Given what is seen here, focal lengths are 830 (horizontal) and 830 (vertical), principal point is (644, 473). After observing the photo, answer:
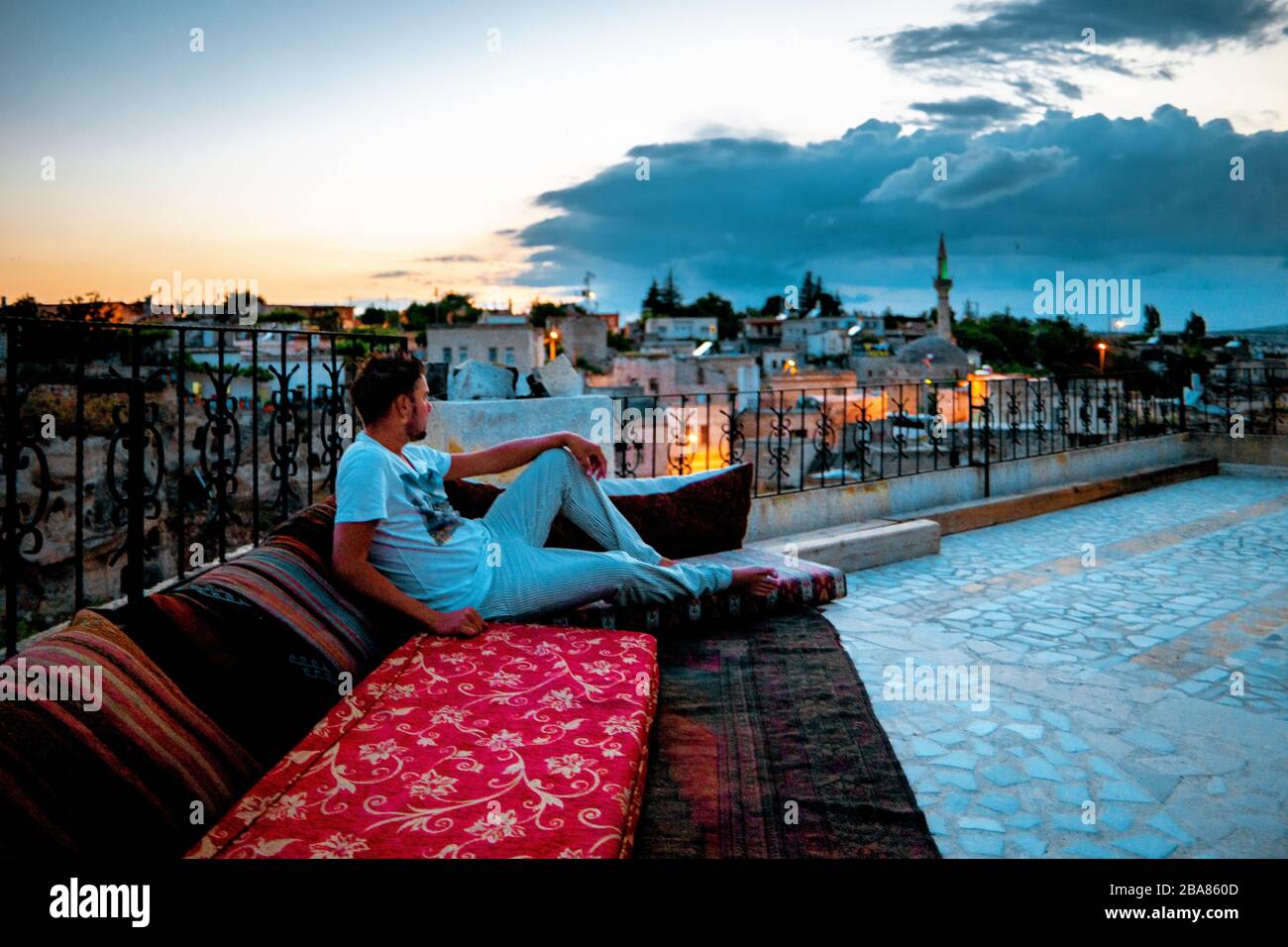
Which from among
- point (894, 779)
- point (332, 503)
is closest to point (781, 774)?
point (894, 779)

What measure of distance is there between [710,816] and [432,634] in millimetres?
1330

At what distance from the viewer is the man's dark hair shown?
10.9ft

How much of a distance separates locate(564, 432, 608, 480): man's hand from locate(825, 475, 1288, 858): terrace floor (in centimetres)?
160

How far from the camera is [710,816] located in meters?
2.49

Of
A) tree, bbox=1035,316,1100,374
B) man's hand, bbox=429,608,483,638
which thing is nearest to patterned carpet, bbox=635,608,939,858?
man's hand, bbox=429,608,483,638

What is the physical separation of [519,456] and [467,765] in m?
1.91

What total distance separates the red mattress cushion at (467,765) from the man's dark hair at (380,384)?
36.4 inches

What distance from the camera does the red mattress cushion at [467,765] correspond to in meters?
1.90

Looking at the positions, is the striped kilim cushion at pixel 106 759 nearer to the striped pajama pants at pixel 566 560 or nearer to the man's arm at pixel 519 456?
the striped pajama pants at pixel 566 560

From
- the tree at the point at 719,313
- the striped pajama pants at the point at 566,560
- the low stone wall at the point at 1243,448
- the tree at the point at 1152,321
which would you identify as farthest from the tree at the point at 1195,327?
the striped pajama pants at the point at 566,560

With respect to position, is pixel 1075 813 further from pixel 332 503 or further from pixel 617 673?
pixel 332 503

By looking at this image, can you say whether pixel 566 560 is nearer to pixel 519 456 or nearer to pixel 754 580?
pixel 519 456

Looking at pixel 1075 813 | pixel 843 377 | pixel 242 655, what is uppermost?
pixel 843 377

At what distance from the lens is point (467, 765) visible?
89.7 inches
